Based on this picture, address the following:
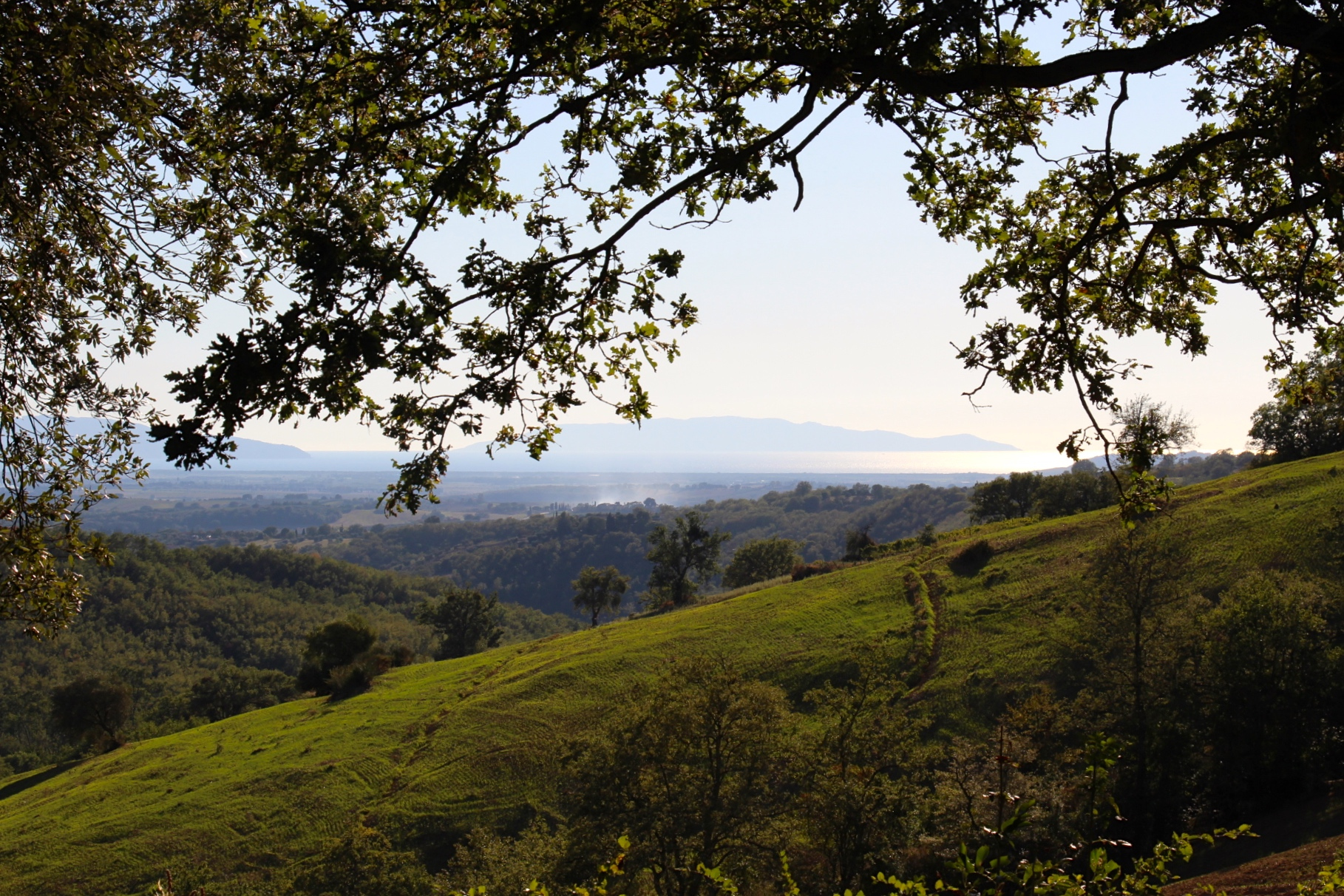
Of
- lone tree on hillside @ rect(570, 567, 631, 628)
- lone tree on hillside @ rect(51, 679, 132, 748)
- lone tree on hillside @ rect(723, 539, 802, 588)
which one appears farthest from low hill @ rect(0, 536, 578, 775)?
lone tree on hillside @ rect(723, 539, 802, 588)

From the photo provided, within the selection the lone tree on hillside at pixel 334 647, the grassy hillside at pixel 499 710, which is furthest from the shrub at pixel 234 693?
the grassy hillside at pixel 499 710

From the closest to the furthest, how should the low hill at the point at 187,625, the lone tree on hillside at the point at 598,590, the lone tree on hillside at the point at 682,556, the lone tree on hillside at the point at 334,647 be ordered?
1. the lone tree on hillside at the point at 334,647
2. the lone tree on hillside at the point at 682,556
3. the lone tree on hillside at the point at 598,590
4. the low hill at the point at 187,625

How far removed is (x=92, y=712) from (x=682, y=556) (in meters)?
48.1

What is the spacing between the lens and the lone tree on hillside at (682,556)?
2906 inches

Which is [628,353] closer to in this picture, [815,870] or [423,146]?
[423,146]

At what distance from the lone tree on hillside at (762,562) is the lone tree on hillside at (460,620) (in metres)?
25.5

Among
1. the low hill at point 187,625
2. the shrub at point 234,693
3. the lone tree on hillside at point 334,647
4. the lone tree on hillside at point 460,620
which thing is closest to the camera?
the lone tree on hillside at point 334,647

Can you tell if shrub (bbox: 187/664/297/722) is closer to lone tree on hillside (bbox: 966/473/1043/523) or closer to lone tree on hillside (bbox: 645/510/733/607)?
lone tree on hillside (bbox: 645/510/733/607)

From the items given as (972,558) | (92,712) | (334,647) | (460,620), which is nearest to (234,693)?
(92,712)

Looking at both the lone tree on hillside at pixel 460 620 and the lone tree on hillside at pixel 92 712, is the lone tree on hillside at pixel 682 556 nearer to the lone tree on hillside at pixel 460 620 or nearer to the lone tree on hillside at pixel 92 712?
the lone tree on hillside at pixel 460 620

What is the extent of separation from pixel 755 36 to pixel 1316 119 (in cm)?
401

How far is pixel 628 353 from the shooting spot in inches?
265

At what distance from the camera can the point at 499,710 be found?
128 ft

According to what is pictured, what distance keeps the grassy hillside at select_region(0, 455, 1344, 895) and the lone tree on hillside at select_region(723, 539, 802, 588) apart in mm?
28226
